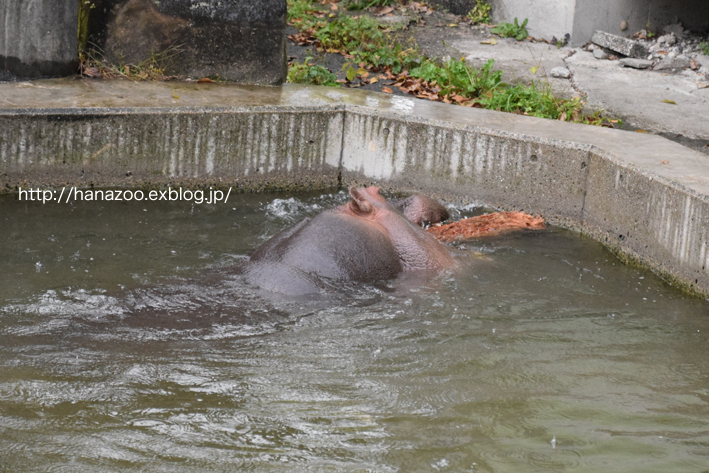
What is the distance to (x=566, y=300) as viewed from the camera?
177 inches

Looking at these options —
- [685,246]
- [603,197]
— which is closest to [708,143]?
[603,197]

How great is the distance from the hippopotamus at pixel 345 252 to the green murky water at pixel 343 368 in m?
0.11

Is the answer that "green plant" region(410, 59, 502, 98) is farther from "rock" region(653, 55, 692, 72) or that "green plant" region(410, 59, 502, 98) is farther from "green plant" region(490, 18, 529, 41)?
"green plant" region(490, 18, 529, 41)

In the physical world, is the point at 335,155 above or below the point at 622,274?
above

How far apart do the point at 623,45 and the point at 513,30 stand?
152 cm

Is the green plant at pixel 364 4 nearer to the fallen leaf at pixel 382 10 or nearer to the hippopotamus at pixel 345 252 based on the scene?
the fallen leaf at pixel 382 10

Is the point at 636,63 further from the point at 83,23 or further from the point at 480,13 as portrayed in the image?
the point at 83,23

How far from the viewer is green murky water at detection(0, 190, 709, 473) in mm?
2787

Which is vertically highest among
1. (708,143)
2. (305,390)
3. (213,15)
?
(213,15)

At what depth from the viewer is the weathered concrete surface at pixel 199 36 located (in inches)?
268

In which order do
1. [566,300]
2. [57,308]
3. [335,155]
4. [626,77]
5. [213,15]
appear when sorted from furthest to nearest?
[626,77], [213,15], [335,155], [566,300], [57,308]

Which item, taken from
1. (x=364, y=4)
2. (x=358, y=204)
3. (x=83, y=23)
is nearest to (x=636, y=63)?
(x=364, y=4)

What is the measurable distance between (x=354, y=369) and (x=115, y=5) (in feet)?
15.1

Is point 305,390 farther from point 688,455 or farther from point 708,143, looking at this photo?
point 708,143
